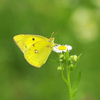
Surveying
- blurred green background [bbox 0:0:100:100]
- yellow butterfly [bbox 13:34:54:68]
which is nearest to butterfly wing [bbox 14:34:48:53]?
yellow butterfly [bbox 13:34:54:68]

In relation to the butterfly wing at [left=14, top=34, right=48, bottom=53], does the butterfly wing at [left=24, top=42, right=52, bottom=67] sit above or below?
below

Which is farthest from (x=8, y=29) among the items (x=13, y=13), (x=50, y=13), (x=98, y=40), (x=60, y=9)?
(x=98, y=40)

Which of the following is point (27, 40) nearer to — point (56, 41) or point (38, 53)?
point (38, 53)

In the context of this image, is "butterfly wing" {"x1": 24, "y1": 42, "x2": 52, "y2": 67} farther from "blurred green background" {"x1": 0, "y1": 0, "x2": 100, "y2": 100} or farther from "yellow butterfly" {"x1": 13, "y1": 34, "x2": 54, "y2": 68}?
"blurred green background" {"x1": 0, "y1": 0, "x2": 100, "y2": 100}

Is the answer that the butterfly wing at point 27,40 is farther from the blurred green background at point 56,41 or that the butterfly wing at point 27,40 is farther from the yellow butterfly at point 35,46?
the blurred green background at point 56,41

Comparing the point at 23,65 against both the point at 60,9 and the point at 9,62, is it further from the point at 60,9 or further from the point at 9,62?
the point at 60,9

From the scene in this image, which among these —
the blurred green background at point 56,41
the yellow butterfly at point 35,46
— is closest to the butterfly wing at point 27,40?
the yellow butterfly at point 35,46

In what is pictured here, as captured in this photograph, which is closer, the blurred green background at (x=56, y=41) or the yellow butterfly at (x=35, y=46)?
the yellow butterfly at (x=35, y=46)
